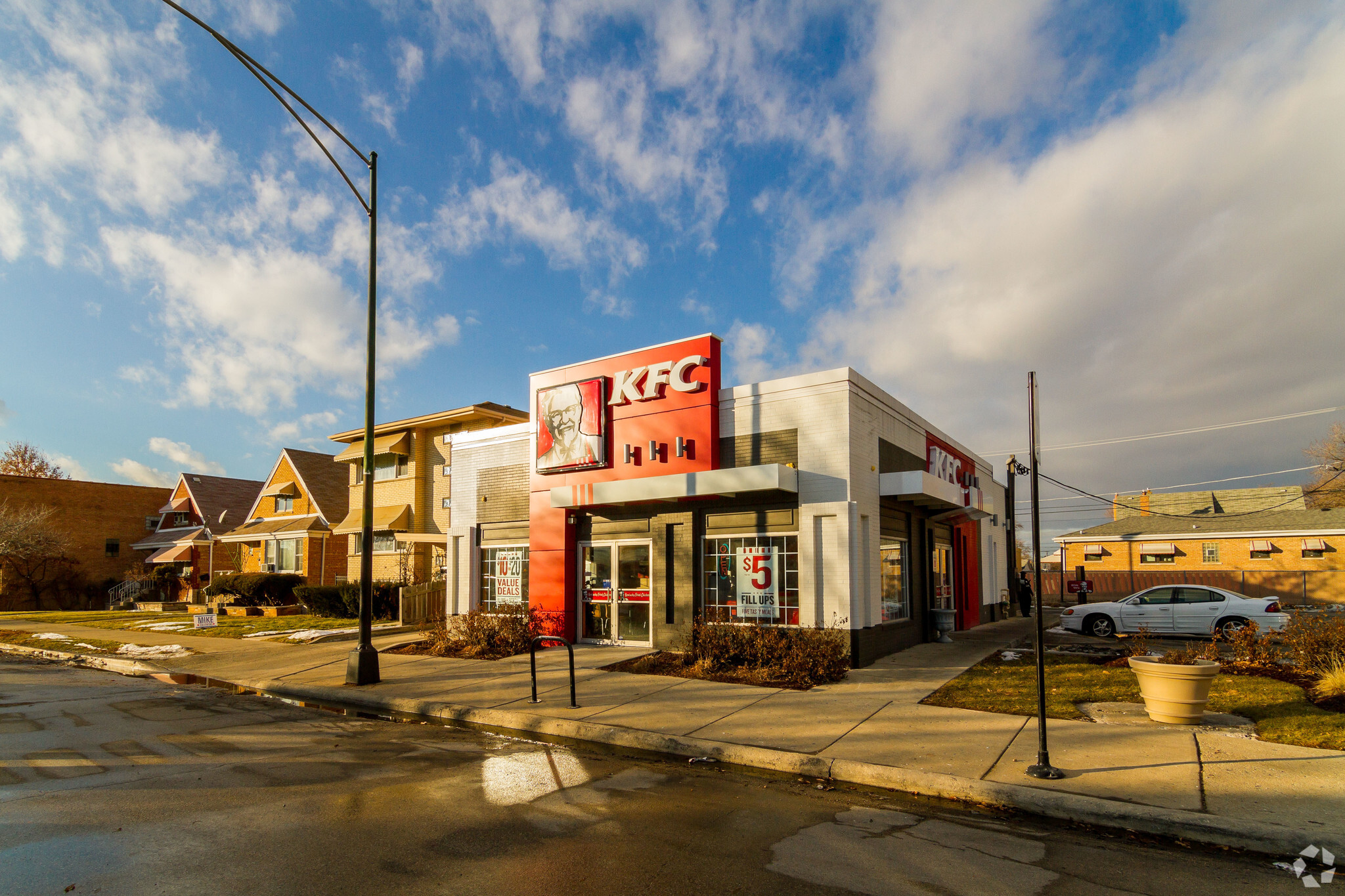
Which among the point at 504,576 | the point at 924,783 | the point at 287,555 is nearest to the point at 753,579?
the point at 504,576

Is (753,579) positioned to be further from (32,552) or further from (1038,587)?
(32,552)

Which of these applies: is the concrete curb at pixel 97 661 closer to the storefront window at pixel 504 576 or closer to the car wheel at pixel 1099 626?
Result: the storefront window at pixel 504 576

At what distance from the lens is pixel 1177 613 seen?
17.9m

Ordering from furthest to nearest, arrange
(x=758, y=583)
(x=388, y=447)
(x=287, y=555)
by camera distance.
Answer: (x=287, y=555) → (x=388, y=447) → (x=758, y=583)

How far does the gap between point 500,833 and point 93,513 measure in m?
49.9

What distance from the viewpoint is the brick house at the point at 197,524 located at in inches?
1535

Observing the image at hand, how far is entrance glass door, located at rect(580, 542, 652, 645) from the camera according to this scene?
15.7 metres

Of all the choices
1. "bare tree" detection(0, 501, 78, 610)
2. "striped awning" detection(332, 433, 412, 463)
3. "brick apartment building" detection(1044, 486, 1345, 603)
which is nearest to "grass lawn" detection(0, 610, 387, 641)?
"bare tree" detection(0, 501, 78, 610)

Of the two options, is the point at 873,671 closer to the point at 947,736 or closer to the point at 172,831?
the point at 947,736

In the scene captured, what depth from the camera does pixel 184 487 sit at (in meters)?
43.2

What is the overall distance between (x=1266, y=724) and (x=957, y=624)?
12.4 metres

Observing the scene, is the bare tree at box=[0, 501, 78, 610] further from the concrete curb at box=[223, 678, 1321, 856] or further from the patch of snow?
the concrete curb at box=[223, 678, 1321, 856]

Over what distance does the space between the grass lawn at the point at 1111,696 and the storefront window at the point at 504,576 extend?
10237 millimetres

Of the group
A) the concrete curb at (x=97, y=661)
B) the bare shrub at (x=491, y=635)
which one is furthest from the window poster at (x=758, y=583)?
the concrete curb at (x=97, y=661)
